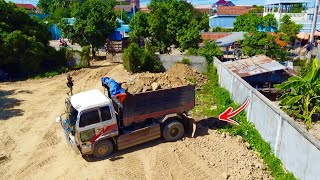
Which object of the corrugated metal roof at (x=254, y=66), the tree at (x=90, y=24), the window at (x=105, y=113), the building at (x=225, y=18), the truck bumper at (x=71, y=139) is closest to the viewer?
the window at (x=105, y=113)

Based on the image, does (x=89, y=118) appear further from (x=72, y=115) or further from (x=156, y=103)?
(x=156, y=103)

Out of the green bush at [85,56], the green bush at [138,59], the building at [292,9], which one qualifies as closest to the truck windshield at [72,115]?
the green bush at [138,59]

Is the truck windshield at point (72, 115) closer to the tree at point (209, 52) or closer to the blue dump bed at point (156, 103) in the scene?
the blue dump bed at point (156, 103)

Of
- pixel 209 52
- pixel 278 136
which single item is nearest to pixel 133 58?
pixel 209 52

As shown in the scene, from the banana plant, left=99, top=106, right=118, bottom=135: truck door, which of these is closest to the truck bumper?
left=99, top=106, right=118, bottom=135: truck door

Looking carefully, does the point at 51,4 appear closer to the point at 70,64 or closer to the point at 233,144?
the point at 70,64

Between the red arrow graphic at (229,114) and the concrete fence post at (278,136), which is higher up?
the concrete fence post at (278,136)

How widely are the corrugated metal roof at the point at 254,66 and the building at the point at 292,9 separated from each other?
24.6 meters

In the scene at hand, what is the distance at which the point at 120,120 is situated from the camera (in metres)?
10.5

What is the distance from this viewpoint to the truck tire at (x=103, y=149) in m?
10.2

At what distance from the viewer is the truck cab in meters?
9.74

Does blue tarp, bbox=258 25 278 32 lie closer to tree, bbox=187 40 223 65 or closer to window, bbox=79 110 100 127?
tree, bbox=187 40 223 65

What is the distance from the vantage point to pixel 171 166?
985 centimetres

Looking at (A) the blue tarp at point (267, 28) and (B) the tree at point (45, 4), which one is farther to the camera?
(B) the tree at point (45, 4)
